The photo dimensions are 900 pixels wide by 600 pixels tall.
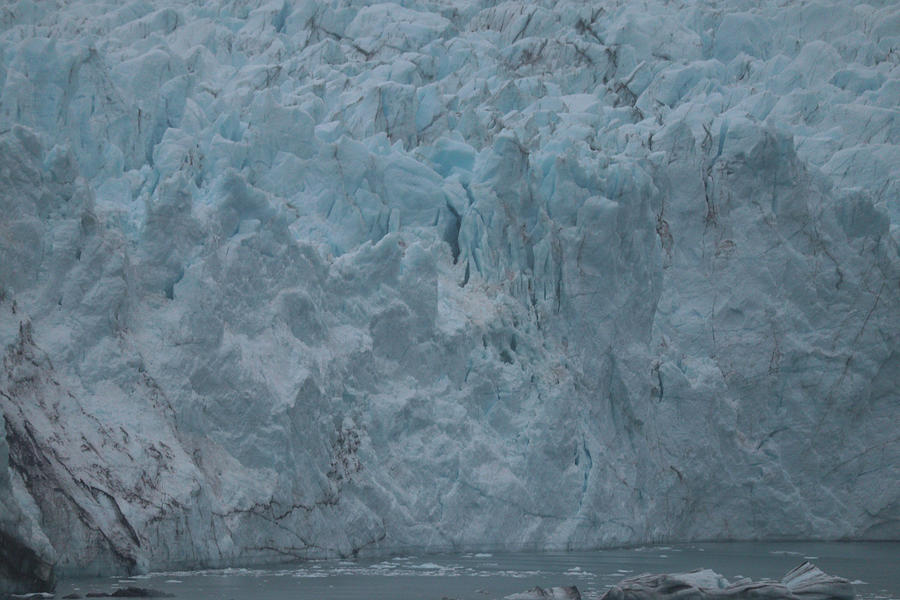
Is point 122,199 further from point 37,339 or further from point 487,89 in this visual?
point 487,89

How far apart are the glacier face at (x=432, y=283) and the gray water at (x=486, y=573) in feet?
1.53

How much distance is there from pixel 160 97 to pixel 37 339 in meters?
4.45

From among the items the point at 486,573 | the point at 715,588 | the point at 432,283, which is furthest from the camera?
the point at 432,283

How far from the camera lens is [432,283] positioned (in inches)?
562

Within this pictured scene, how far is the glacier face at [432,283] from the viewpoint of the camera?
1142 centimetres

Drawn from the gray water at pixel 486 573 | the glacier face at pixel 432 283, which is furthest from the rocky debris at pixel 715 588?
the glacier face at pixel 432 283

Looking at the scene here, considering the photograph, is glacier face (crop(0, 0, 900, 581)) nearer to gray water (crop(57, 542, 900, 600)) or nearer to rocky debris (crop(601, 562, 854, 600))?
gray water (crop(57, 542, 900, 600))

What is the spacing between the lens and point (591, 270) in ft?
52.5

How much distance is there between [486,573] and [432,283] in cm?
375

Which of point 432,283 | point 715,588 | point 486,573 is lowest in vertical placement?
point 486,573

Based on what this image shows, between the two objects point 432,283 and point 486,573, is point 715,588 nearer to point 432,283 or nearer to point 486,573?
point 486,573

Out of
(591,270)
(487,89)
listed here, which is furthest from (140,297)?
(487,89)

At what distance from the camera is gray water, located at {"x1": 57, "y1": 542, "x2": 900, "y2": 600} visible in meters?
9.60

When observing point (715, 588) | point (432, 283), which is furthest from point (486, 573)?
point (432, 283)
